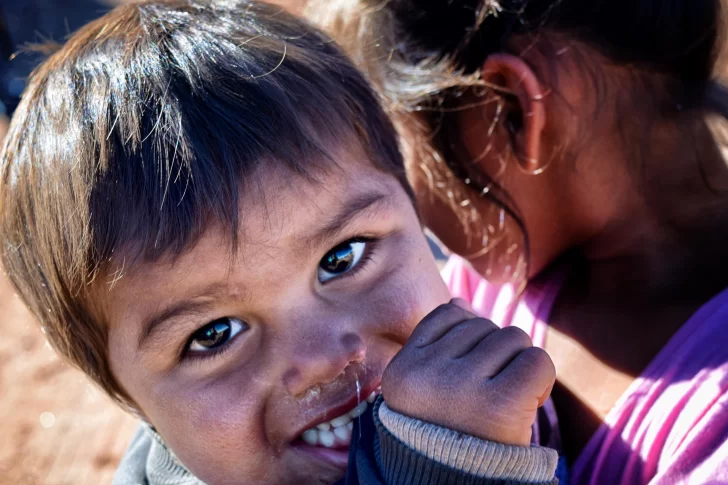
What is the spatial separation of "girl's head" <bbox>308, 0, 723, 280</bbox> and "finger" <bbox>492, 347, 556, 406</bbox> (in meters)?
0.65

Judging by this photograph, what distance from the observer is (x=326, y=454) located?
50.1 inches

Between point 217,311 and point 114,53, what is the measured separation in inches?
19.7

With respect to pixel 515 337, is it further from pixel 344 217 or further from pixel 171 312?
pixel 171 312

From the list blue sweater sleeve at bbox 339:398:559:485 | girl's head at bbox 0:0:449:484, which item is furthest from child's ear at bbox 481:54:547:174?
blue sweater sleeve at bbox 339:398:559:485

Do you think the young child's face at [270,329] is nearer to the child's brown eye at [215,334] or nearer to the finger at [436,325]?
the child's brown eye at [215,334]

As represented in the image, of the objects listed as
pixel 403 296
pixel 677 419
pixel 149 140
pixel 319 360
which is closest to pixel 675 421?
pixel 677 419

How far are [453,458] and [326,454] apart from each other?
0.32 m

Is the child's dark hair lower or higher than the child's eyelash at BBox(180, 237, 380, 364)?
higher

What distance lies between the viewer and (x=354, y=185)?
51.1 inches

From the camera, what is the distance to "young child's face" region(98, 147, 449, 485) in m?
1.18

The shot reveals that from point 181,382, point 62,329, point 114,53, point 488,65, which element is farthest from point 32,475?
point 488,65

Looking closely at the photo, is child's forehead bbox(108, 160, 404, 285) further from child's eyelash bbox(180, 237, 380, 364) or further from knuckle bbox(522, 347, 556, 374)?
knuckle bbox(522, 347, 556, 374)

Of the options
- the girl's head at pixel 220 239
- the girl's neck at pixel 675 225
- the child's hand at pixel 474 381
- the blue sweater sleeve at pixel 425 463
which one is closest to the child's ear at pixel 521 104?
the girl's neck at pixel 675 225

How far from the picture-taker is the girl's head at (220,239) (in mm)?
1176
